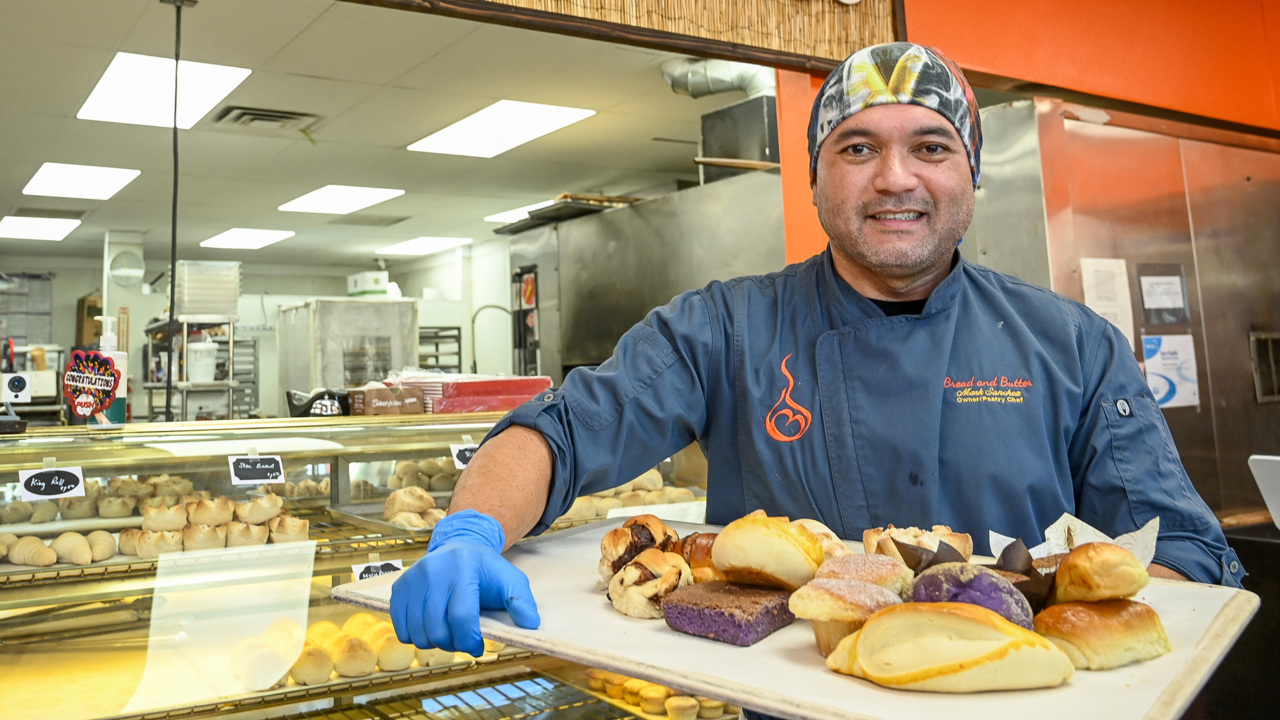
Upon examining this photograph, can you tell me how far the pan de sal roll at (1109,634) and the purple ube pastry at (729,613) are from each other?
22cm

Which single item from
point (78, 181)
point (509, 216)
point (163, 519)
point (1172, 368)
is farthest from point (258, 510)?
point (509, 216)

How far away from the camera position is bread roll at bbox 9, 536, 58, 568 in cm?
174

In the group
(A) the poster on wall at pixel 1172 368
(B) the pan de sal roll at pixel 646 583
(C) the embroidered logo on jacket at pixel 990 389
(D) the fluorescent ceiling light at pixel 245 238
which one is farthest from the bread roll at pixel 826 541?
(D) the fluorescent ceiling light at pixel 245 238

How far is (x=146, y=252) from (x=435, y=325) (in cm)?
335

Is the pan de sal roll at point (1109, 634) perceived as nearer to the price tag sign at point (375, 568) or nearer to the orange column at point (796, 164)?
the price tag sign at point (375, 568)

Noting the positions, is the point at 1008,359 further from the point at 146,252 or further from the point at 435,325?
the point at 146,252

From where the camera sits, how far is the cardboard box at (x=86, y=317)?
10.9 metres

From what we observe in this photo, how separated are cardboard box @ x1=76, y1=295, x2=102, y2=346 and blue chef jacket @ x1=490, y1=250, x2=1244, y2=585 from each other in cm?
1141

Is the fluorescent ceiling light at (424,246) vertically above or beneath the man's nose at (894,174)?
above

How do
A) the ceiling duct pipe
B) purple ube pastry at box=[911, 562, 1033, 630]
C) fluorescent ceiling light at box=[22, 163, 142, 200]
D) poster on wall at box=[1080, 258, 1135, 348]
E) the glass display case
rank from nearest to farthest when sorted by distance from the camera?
1. purple ube pastry at box=[911, 562, 1033, 630]
2. the glass display case
3. poster on wall at box=[1080, 258, 1135, 348]
4. the ceiling duct pipe
5. fluorescent ceiling light at box=[22, 163, 142, 200]

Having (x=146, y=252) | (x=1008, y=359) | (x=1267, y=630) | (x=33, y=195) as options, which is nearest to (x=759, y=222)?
(x=1267, y=630)

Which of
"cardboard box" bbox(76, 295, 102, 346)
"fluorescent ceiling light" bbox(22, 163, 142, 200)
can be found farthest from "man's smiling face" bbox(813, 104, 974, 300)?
"cardboard box" bbox(76, 295, 102, 346)

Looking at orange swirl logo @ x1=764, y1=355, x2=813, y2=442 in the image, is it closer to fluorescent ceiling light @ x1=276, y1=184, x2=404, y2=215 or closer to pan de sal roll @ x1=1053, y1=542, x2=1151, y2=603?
pan de sal roll @ x1=1053, y1=542, x2=1151, y2=603

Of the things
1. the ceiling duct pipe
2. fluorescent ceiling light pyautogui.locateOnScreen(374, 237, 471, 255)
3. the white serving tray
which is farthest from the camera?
fluorescent ceiling light pyautogui.locateOnScreen(374, 237, 471, 255)
